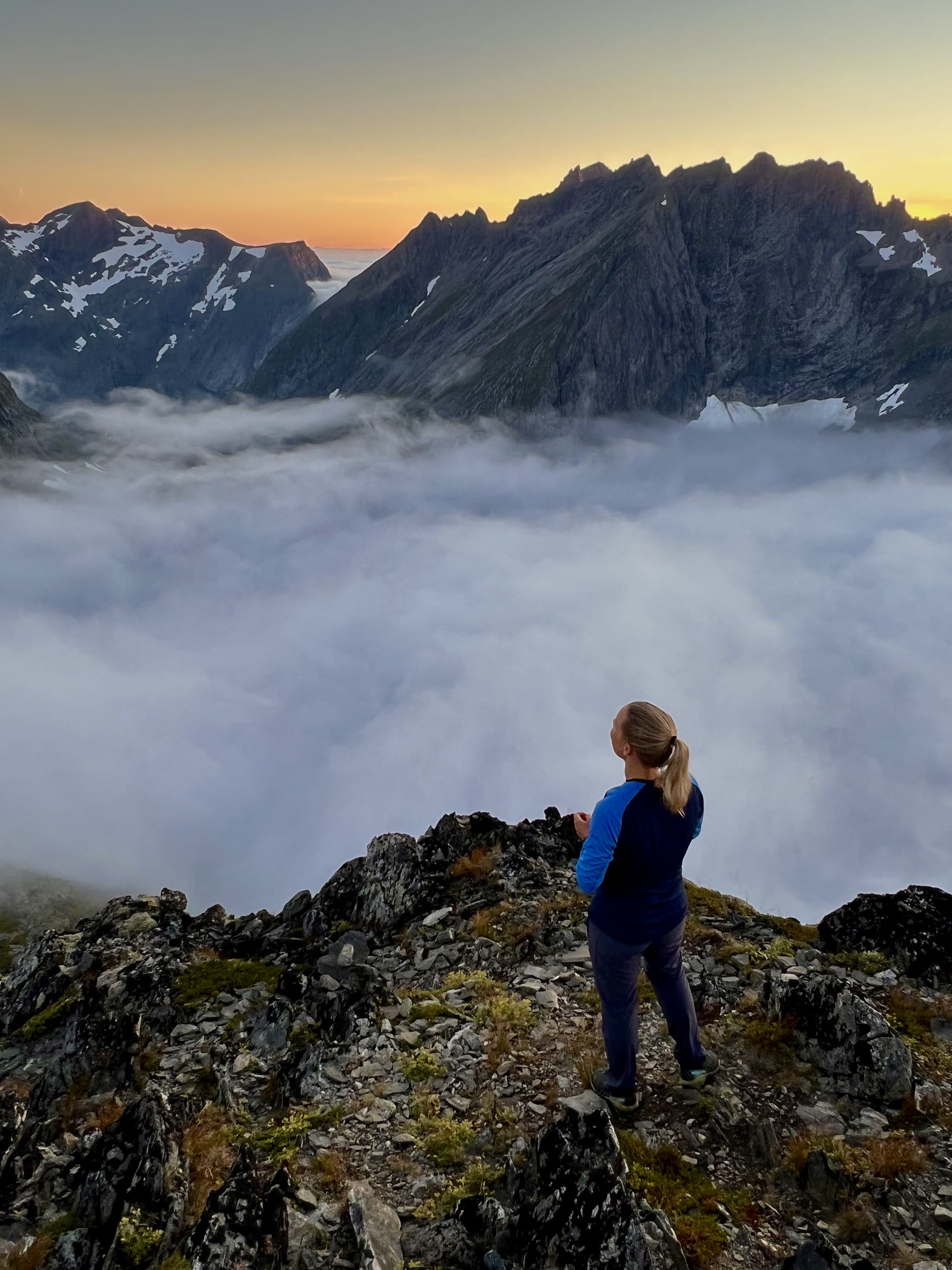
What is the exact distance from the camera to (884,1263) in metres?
6.33

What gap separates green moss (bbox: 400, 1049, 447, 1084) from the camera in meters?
9.79

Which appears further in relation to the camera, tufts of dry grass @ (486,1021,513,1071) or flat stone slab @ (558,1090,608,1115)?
tufts of dry grass @ (486,1021,513,1071)

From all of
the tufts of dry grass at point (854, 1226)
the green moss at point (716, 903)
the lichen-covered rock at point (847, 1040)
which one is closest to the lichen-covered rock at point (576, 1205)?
the tufts of dry grass at point (854, 1226)

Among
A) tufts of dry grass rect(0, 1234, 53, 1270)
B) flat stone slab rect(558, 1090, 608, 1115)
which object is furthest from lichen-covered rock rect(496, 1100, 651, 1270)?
tufts of dry grass rect(0, 1234, 53, 1270)

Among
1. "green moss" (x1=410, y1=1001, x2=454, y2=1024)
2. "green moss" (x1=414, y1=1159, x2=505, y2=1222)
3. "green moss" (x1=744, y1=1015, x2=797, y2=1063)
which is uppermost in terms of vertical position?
"green moss" (x1=744, y1=1015, x2=797, y2=1063)

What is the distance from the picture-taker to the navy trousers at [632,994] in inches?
281

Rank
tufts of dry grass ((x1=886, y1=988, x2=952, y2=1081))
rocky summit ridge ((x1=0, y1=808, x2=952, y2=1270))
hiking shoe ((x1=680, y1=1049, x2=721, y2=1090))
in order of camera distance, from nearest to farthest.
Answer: rocky summit ridge ((x1=0, y1=808, x2=952, y2=1270)), hiking shoe ((x1=680, y1=1049, x2=721, y2=1090)), tufts of dry grass ((x1=886, y1=988, x2=952, y2=1081))

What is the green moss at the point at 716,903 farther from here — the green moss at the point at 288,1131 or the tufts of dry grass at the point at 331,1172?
the tufts of dry grass at the point at 331,1172

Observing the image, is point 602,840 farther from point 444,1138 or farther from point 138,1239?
point 138,1239

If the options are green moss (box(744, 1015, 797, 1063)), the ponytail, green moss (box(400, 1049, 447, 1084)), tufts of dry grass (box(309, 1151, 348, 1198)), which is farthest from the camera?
green moss (box(400, 1049, 447, 1084))

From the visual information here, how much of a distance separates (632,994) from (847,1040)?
3.95m

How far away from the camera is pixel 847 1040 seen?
9.01 meters

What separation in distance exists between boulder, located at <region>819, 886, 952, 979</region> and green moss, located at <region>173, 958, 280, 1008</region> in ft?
35.7

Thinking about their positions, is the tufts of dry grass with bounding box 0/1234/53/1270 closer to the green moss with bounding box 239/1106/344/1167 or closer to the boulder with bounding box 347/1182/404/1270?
the green moss with bounding box 239/1106/344/1167
